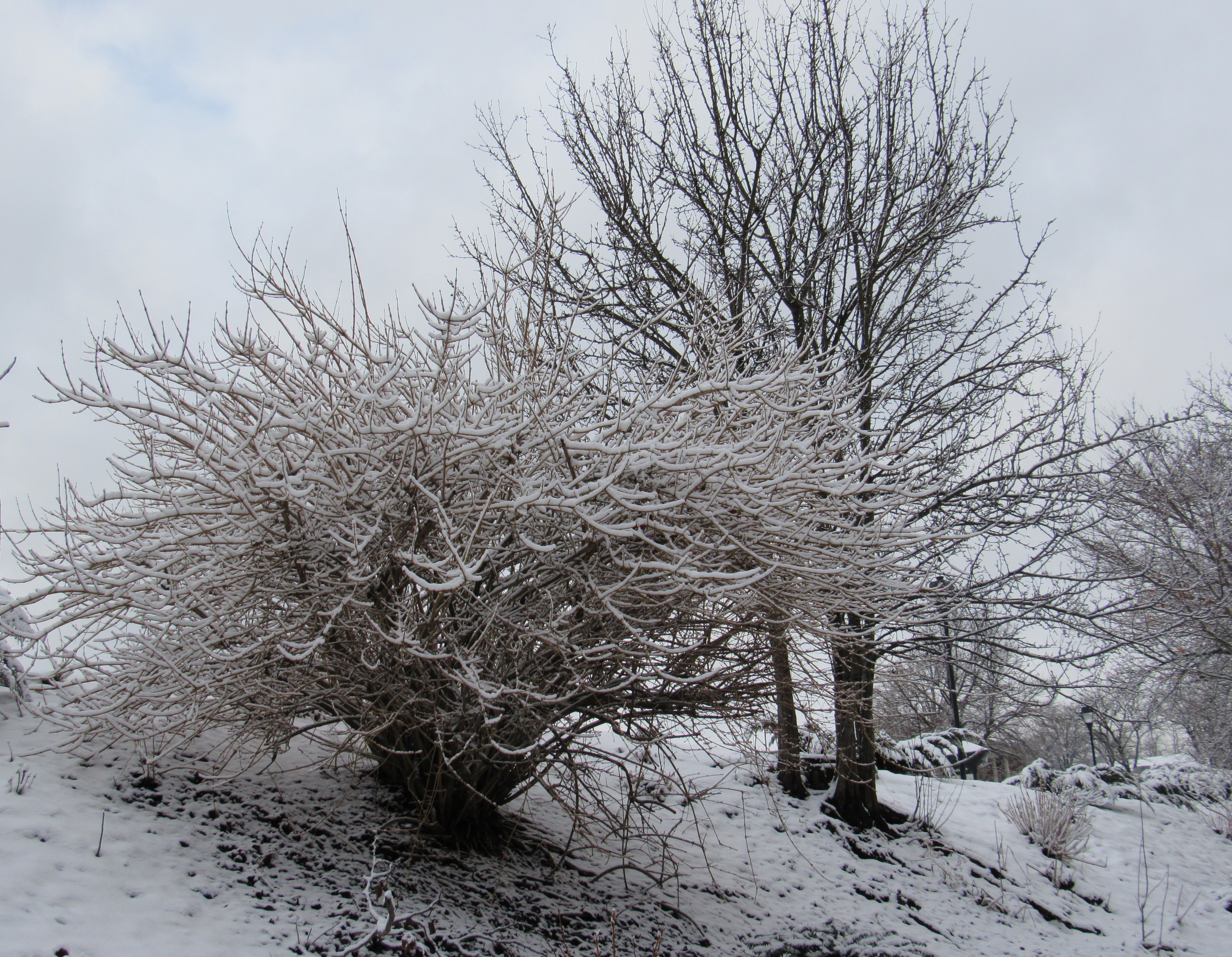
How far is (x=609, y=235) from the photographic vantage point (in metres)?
7.60

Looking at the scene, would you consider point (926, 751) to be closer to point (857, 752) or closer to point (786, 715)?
point (857, 752)

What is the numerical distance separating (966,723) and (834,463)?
21737 millimetres

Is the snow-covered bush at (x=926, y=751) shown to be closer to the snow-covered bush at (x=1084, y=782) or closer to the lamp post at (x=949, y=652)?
the lamp post at (x=949, y=652)

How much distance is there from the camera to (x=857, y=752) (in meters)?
6.62

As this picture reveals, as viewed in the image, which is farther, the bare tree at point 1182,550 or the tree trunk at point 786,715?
the bare tree at point 1182,550

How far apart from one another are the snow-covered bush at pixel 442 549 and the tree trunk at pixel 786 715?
6.6 inches

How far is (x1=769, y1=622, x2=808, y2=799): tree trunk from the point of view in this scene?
4113 mm

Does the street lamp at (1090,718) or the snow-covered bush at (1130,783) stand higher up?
the street lamp at (1090,718)

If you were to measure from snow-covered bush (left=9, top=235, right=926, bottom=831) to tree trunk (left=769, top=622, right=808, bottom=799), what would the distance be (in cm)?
17

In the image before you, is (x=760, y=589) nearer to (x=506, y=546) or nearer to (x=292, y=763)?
(x=506, y=546)

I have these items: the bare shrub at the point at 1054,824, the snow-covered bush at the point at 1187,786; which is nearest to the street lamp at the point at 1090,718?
the snow-covered bush at the point at 1187,786

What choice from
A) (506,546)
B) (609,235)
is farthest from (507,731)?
(609,235)

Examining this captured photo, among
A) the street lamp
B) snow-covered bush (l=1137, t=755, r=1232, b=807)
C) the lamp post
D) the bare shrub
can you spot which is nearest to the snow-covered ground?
the bare shrub

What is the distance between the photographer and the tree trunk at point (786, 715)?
4113 millimetres
